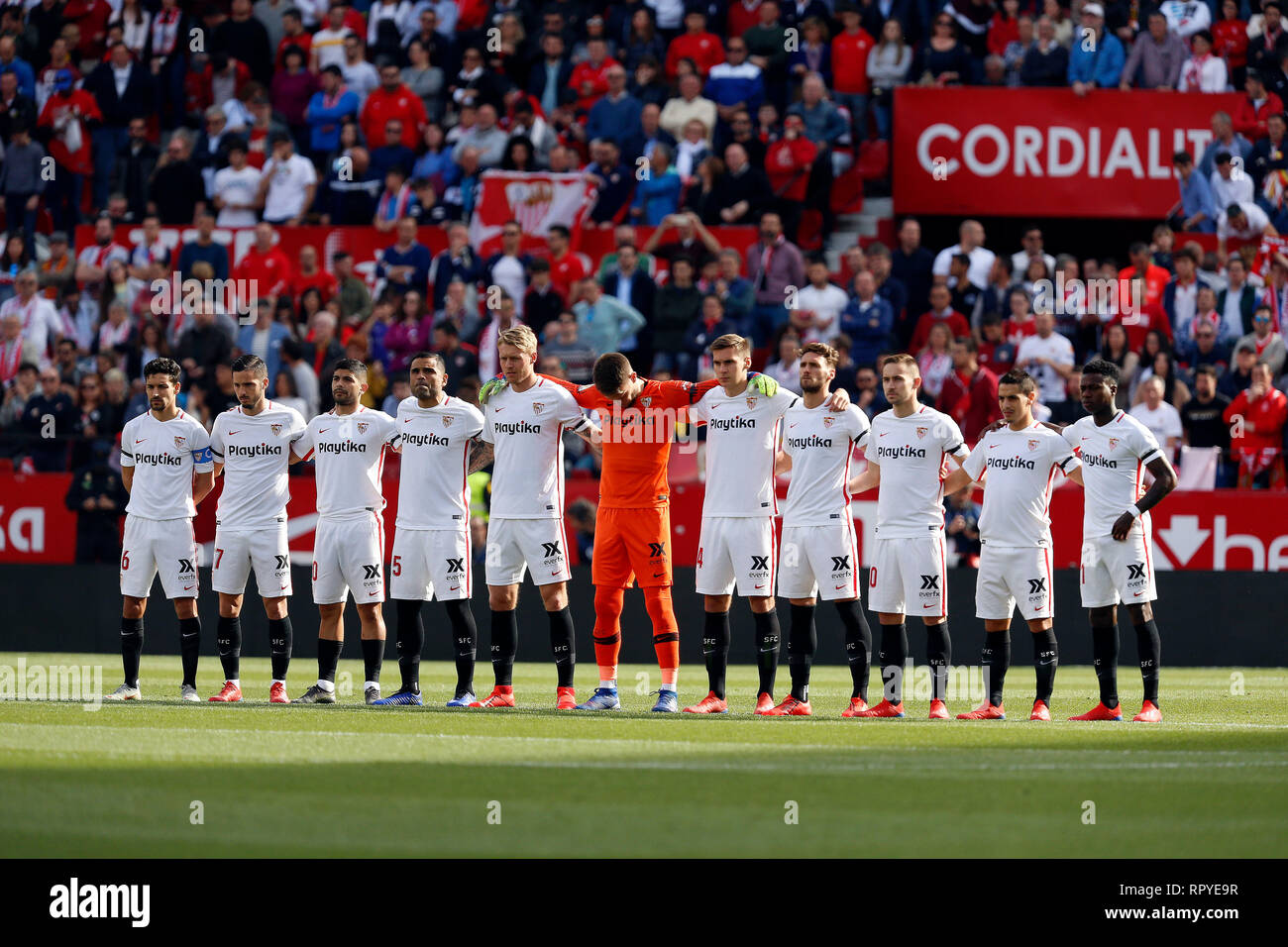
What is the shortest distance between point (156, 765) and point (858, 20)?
18.2 m

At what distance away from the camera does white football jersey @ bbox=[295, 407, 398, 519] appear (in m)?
13.8

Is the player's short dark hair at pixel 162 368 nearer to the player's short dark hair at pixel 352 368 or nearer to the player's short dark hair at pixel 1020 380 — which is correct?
the player's short dark hair at pixel 352 368

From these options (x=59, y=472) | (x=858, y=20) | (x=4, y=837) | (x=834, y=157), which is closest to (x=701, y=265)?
(x=834, y=157)

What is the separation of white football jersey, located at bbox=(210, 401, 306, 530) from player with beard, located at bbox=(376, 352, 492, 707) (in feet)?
3.37

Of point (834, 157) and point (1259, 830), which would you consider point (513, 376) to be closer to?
point (1259, 830)

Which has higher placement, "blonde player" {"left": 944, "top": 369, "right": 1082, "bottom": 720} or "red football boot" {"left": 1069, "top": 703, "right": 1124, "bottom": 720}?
"blonde player" {"left": 944, "top": 369, "right": 1082, "bottom": 720}

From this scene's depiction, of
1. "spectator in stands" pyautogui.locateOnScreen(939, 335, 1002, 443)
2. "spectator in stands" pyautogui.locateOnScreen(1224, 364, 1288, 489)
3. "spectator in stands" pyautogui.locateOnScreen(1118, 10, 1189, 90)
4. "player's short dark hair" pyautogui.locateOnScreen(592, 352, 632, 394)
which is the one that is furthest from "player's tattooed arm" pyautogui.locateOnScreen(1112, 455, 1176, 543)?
"spectator in stands" pyautogui.locateOnScreen(1118, 10, 1189, 90)

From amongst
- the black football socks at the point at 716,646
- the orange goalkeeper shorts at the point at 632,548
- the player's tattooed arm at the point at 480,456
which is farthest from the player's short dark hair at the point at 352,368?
the black football socks at the point at 716,646

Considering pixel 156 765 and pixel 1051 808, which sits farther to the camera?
pixel 156 765

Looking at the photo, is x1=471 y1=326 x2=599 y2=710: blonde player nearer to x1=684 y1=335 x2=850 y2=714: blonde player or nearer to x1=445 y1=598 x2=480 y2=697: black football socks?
x1=445 y1=598 x2=480 y2=697: black football socks

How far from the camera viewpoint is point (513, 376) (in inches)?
532

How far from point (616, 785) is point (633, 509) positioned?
409cm

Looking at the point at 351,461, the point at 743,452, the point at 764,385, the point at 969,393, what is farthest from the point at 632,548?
the point at 969,393

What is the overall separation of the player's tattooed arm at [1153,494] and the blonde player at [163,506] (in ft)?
22.5
